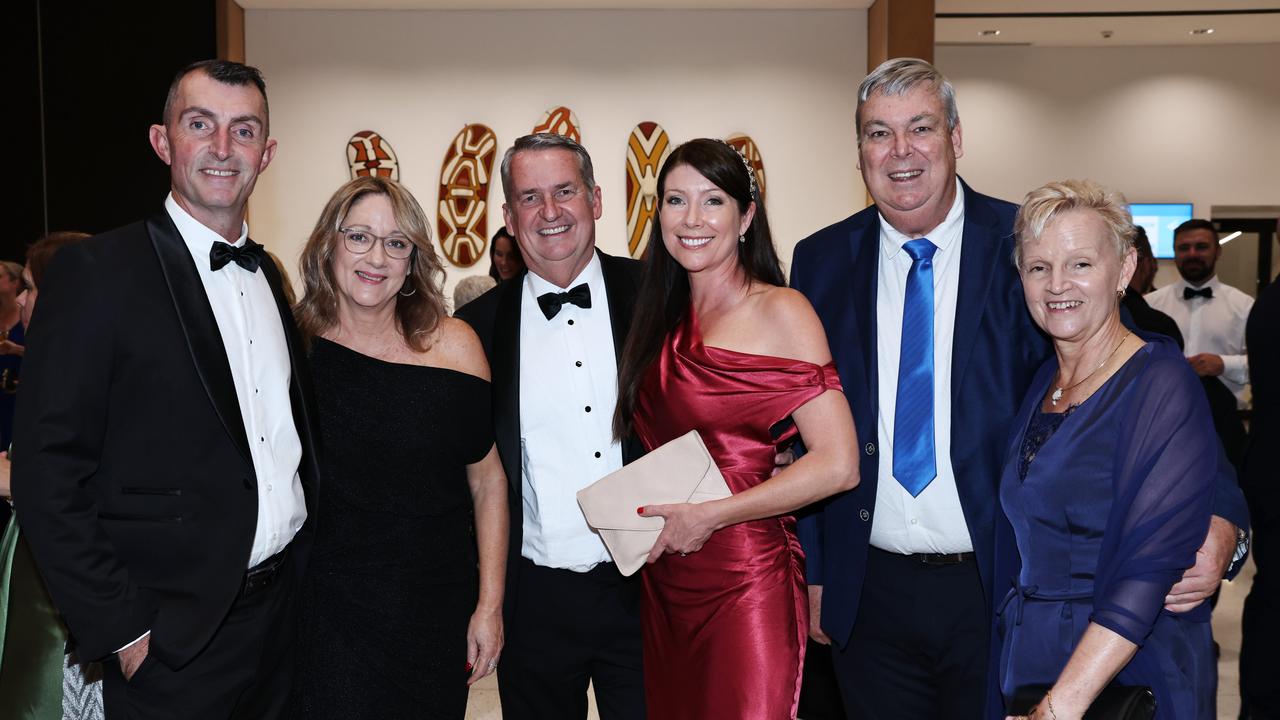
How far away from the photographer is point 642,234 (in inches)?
348

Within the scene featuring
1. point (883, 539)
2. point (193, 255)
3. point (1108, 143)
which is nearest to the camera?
point (193, 255)

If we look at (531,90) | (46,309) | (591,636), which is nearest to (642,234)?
(531,90)

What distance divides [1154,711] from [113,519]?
207 centimetres

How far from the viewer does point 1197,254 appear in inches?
270

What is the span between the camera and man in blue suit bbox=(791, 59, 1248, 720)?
238cm

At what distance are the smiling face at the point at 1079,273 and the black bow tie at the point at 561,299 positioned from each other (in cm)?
118

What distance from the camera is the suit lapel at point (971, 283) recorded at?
2.40 metres

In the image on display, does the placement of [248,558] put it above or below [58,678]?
above

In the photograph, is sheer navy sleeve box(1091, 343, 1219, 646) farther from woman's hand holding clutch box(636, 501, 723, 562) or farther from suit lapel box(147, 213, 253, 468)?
suit lapel box(147, 213, 253, 468)

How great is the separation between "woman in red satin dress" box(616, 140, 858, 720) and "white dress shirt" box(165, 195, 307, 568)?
2.69 ft

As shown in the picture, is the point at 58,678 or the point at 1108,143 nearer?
the point at 58,678

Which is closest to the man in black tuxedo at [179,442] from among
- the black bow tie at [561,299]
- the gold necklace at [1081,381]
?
the black bow tie at [561,299]

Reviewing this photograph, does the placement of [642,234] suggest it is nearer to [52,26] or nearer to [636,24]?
[636,24]

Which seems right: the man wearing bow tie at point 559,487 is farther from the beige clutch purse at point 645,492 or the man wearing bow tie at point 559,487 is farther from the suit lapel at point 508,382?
the beige clutch purse at point 645,492
